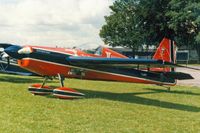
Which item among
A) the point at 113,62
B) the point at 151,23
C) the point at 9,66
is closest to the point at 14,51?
→ the point at 113,62

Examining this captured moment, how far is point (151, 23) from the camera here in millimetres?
73812

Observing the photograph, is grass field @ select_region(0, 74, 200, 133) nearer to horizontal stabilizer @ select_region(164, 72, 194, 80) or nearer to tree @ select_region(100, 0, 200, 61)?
horizontal stabilizer @ select_region(164, 72, 194, 80)

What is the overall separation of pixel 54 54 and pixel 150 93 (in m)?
5.13

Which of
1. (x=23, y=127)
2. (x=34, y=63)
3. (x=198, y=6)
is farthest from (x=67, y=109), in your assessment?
A: (x=198, y=6)

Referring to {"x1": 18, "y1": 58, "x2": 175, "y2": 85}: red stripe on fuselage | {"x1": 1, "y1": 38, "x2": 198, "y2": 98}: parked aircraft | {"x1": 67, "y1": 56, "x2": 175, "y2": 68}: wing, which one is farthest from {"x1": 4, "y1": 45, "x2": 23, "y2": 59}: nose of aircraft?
{"x1": 67, "y1": 56, "x2": 175, "y2": 68}: wing

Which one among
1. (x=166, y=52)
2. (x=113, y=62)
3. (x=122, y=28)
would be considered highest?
(x=122, y=28)

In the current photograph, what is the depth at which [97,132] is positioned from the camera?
8766 mm

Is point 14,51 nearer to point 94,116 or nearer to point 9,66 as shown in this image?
point 94,116

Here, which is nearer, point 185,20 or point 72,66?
point 72,66

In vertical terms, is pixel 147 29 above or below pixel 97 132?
above

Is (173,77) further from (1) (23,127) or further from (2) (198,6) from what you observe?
(2) (198,6)

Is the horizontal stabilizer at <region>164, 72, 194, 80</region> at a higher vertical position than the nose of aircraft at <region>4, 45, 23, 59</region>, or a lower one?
lower

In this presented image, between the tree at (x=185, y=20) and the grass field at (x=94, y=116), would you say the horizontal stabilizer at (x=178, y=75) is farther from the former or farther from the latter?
the tree at (x=185, y=20)

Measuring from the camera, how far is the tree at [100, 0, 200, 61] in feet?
216
